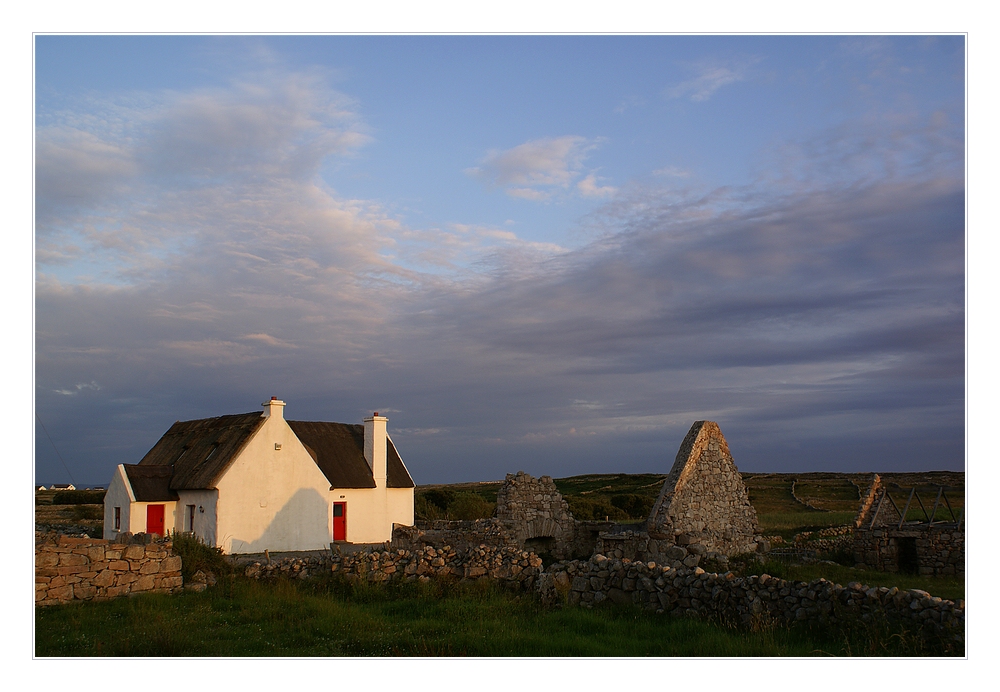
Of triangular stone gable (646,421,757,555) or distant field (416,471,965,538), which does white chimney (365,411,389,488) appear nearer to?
distant field (416,471,965,538)

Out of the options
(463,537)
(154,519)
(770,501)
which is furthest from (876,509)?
(154,519)

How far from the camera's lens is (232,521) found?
27.0m

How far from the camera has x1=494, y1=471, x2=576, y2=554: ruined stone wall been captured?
17953 millimetres

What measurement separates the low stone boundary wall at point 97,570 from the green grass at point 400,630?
22.5 inches

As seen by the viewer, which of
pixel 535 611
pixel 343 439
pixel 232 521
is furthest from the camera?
pixel 343 439

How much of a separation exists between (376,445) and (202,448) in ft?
25.6

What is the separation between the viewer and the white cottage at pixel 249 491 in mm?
27188

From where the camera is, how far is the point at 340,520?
3178 cm

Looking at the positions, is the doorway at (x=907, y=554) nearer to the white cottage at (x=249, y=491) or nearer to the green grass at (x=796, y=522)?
the green grass at (x=796, y=522)

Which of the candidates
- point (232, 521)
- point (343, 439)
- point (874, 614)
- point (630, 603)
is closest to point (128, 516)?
point (232, 521)

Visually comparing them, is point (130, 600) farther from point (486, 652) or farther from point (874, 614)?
point (874, 614)

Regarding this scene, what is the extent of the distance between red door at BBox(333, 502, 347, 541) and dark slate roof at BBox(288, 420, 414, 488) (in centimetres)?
93

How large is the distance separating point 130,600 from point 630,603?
28.4 feet
